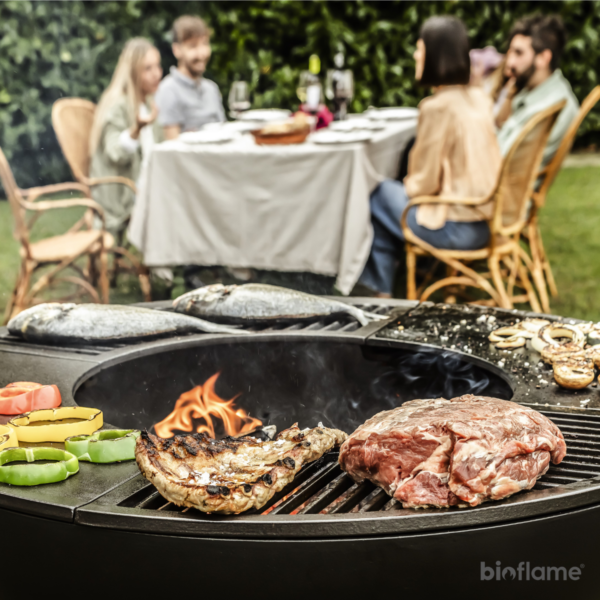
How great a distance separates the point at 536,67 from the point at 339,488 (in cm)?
485

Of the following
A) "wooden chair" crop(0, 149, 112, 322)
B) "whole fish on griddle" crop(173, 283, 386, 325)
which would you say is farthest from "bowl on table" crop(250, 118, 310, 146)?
"whole fish on griddle" crop(173, 283, 386, 325)

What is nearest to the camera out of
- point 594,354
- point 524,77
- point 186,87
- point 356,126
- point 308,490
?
point 308,490

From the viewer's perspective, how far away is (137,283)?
664 centimetres

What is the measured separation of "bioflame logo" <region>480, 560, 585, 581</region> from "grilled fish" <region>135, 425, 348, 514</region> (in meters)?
0.43

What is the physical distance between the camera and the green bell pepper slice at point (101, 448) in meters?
1.67

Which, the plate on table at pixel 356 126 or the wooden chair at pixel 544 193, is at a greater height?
the plate on table at pixel 356 126

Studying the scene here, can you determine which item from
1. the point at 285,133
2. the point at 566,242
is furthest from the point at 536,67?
the point at 566,242

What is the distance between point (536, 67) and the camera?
18.6 ft

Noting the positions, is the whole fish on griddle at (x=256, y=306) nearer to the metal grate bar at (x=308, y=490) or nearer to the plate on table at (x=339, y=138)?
the metal grate bar at (x=308, y=490)

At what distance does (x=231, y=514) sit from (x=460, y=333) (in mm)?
1269

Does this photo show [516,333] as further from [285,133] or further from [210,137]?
[210,137]

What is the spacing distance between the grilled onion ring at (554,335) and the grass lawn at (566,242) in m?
3.61

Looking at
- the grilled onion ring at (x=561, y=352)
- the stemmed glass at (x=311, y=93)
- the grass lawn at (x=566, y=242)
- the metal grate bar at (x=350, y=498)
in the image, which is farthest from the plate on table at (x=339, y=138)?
the metal grate bar at (x=350, y=498)

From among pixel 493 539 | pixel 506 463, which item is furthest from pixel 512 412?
pixel 493 539
